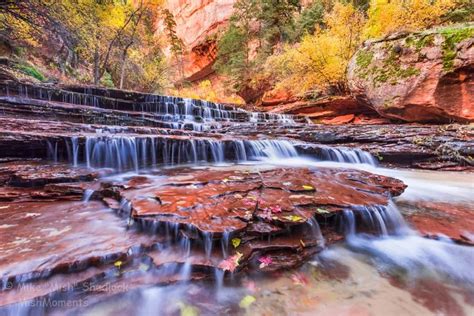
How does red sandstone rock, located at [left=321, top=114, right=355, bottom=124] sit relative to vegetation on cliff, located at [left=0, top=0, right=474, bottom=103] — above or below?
below

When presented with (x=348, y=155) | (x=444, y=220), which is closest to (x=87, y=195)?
(x=444, y=220)

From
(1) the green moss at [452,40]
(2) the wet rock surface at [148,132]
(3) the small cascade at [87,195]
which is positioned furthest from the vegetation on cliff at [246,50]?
(3) the small cascade at [87,195]

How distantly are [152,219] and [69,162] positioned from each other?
359 centimetres

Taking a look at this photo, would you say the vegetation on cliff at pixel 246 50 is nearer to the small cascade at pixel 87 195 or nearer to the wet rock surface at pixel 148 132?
the wet rock surface at pixel 148 132

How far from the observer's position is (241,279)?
2092 mm

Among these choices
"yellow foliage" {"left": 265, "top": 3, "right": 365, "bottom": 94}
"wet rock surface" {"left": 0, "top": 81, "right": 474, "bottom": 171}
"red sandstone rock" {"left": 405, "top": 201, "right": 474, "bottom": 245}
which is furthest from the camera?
"yellow foliage" {"left": 265, "top": 3, "right": 365, "bottom": 94}

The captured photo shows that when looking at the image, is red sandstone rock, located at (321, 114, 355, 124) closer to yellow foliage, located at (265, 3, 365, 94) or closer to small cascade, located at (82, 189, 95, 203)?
yellow foliage, located at (265, 3, 365, 94)

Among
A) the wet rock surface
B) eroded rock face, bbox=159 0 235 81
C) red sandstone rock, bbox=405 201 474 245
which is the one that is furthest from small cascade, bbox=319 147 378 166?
eroded rock face, bbox=159 0 235 81

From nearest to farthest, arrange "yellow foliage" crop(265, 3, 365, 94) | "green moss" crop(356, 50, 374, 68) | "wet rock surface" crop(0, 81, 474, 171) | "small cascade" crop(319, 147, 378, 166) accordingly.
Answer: "wet rock surface" crop(0, 81, 474, 171) → "small cascade" crop(319, 147, 378, 166) → "green moss" crop(356, 50, 374, 68) → "yellow foliage" crop(265, 3, 365, 94)

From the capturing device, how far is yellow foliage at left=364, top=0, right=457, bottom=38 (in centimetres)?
1038

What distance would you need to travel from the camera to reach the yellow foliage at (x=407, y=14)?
34.1 feet

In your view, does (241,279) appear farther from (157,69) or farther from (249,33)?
(249,33)

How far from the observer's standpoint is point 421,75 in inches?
317

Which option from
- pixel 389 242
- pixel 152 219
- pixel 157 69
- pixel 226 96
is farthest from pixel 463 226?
pixel 226 96
